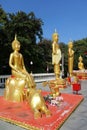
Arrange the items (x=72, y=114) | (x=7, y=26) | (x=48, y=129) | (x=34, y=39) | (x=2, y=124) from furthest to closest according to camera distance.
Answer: (x=34, y=39) → (x=7, y=26) → (x=72, y=114) → (x=2, y=124) → (x=48, y=129)

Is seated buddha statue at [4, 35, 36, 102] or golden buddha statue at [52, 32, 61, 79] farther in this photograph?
golden buddha statue at [52, 32, 61, 79]

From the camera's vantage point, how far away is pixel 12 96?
7.92 meters

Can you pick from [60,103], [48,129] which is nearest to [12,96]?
[60,103]

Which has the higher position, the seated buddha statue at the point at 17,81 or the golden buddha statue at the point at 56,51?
the golden buddha statue at the point at 56,51

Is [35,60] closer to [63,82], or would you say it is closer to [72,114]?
[63,82]

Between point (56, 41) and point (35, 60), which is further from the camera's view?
point (35, 60)

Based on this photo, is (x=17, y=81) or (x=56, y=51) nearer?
(x=17, y=81)

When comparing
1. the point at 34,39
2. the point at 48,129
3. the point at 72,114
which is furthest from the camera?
the point at 34,39

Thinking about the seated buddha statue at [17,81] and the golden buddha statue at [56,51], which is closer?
the seated buddha statue at [17,81]

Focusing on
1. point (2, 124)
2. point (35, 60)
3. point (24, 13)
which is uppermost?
point (24, 13)

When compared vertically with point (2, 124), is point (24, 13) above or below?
above

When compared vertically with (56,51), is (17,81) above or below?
below

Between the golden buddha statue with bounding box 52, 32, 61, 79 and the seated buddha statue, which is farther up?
the golden buddha statue with bounding box 52, 32, 61, 79

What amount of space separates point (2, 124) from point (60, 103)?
256 centimetres
